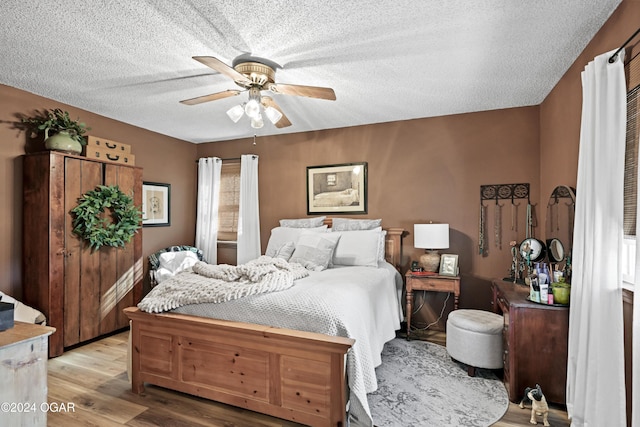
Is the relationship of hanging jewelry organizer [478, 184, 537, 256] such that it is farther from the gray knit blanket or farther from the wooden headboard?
the gray knit blanket

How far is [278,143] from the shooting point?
480cm

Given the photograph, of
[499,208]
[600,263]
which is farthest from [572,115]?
[600,263]

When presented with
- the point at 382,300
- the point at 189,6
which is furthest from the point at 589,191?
the point at 189,6

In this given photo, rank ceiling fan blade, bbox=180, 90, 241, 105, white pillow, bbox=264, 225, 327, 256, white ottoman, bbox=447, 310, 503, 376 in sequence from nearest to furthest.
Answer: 1. ceiling fan blade, bbox=180, 90, 241, 105
2. white ottoman, bbox=447, 310, 503, 376
3. white pillow, bbox=264, 225, 327, 256

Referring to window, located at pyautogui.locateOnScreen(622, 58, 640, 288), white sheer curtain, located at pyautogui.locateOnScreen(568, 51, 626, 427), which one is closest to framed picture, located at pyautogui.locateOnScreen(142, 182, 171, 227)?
white sheer curtain, located at pyautogui.locateOnScreen(568, 51, 626, 427)

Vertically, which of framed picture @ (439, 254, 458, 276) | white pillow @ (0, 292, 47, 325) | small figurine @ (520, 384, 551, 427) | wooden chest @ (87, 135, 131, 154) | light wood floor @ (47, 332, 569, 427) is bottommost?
light wood floor @ (47, 332, 569, 427)

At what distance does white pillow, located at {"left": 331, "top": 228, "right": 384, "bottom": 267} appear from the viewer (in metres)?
3.48

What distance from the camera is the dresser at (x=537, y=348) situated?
2.28 meters

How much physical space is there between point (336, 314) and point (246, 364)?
2.35 feet

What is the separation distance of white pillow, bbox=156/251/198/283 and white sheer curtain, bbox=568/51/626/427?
404 cm

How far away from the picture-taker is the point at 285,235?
400 cm

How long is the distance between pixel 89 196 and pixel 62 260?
670mm

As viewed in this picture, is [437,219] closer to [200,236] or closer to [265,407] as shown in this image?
[265,407]

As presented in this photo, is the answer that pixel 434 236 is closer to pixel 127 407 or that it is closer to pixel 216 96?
pixel 216 96
